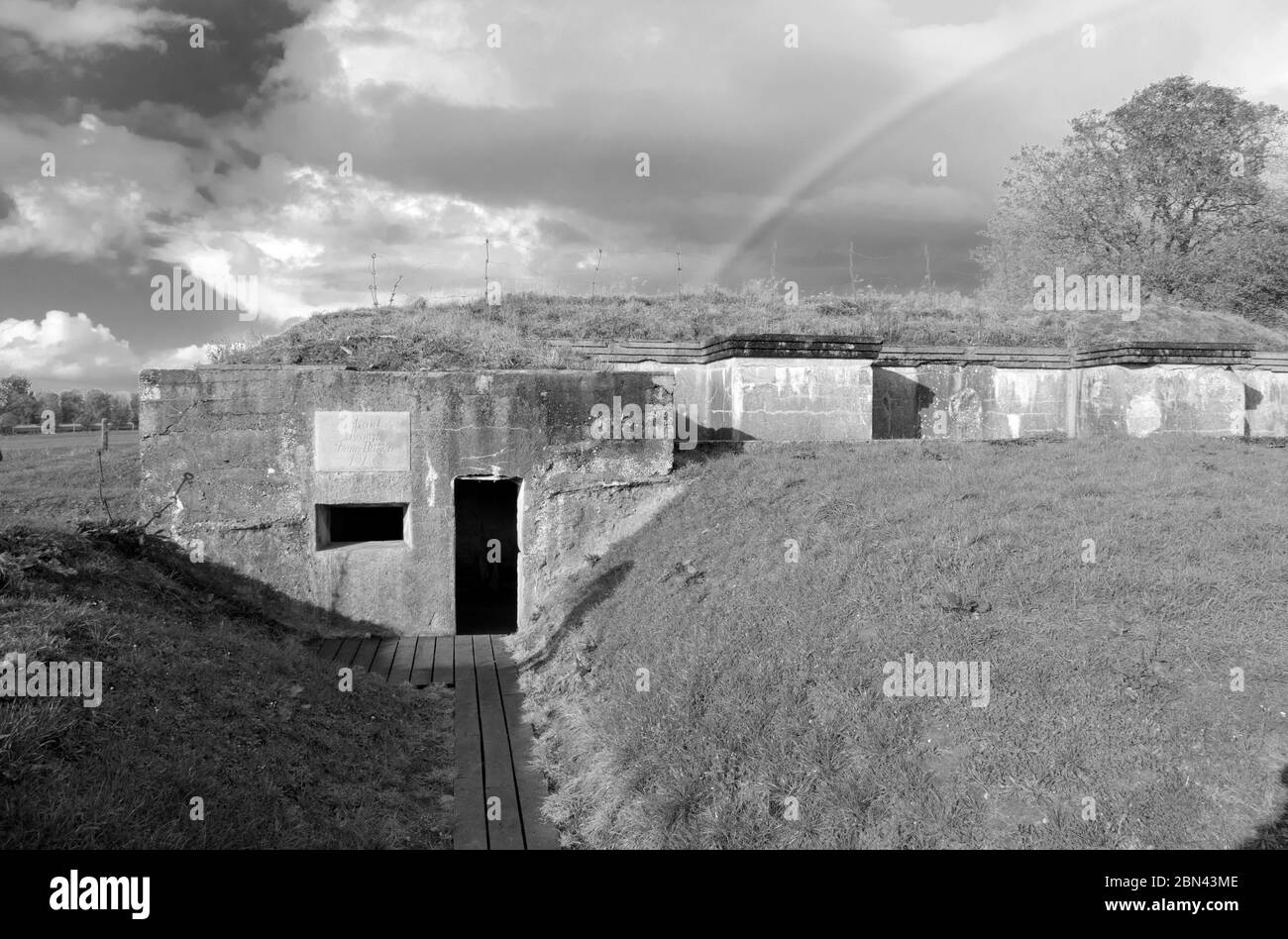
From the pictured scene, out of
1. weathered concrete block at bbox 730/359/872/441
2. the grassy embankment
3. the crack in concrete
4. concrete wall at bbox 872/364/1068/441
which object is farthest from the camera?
concrete wall at bbox 872/364/1068/441

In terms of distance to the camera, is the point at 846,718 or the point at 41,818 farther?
the point at 846,718

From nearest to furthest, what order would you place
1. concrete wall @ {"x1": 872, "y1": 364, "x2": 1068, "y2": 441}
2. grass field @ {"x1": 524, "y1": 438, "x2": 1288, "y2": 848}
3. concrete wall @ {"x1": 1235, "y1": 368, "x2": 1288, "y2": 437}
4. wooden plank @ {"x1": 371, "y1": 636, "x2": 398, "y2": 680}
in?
1. grass field @ {"x1": 524, "y1": 438, "x2": 1288, "y2": 848}
2. wooden plank @ {"x1": 371, "y1": 636, "x2": 398, "y2": 680}
3. concrete wall @ {"x1": 872, "y1": 364, "x2": 1068, "y2": 441}
4. concrete wall @ {"x1": 1235, "y1": 368, "x2": 1288, "y2": 437}

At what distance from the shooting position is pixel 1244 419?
13117 millimetres

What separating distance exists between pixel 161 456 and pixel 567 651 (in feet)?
17.5

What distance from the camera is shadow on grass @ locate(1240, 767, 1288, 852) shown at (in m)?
3.30

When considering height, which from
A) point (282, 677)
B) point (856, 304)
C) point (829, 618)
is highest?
point (856, 304)

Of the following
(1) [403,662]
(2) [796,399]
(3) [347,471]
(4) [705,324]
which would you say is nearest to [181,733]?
(1) [403,662]

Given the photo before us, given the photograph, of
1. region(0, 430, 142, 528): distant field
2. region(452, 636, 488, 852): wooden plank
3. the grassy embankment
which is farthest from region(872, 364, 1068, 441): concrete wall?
region(0, 430, 142, 528): distant field

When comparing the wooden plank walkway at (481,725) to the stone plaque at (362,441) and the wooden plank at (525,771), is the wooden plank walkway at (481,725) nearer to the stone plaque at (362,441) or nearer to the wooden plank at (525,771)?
the wooden plank at (525,771)

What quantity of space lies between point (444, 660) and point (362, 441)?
2720 millimetres

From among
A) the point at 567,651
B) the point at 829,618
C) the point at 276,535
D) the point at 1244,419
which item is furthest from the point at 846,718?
the point at 1244,419

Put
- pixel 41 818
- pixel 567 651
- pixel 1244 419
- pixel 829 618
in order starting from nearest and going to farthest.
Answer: pixel 41 818 → pixel 829 618 → pixel 567 651 → pixel 1244 419

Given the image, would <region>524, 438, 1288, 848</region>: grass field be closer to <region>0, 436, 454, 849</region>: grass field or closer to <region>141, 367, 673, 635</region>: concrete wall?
<region>0, 436, 454, 849</region>: grass field
